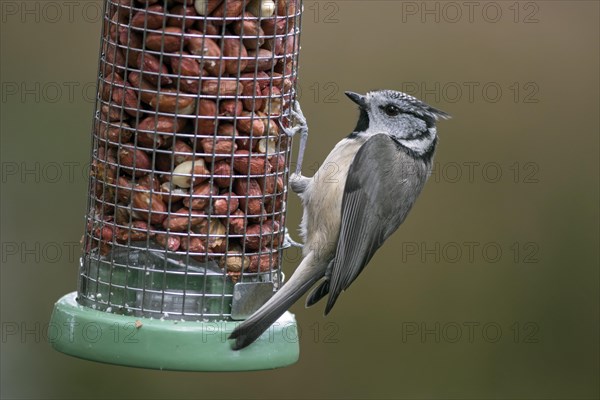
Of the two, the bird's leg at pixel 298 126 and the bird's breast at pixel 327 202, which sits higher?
the bird's leg at pixel 298 126

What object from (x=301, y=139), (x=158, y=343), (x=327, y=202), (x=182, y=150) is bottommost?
(x=158, y=343)

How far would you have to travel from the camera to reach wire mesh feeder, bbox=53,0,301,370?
404 cm

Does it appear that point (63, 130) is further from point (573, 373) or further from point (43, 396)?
point (573, 373)

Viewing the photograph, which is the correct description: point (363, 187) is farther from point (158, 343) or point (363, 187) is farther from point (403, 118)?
point (158, 343)

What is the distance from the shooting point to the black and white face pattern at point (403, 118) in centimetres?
498

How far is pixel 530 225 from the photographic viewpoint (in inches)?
287

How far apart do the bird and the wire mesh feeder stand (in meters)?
A: 0.42

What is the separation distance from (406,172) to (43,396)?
9.69 ft

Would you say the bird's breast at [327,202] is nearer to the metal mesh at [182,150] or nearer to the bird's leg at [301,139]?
the bird's leg at [301,139]

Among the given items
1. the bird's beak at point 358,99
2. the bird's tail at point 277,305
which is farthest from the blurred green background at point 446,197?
the bird's tail at point 277,305

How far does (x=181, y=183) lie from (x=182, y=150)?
0.12 metres

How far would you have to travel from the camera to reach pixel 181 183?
4.12 meters

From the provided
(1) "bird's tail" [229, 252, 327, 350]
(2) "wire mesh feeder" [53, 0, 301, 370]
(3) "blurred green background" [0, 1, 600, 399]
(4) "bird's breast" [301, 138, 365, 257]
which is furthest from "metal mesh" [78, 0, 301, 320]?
(3) "blurred green background" [0, 1, 600, 399]

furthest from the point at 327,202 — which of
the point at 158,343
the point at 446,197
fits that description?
the point at 446,197
